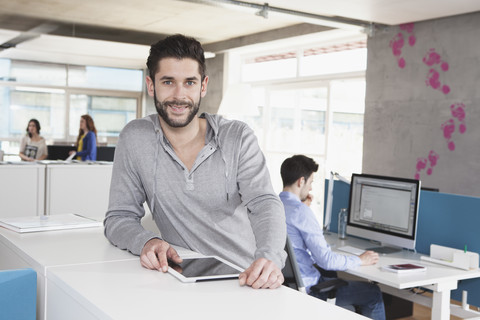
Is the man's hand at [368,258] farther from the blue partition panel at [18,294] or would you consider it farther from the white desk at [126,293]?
the blue partition panel at [18,294]

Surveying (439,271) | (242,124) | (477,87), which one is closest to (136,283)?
(242,124)

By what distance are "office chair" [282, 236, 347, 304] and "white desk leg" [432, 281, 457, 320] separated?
0.45 m

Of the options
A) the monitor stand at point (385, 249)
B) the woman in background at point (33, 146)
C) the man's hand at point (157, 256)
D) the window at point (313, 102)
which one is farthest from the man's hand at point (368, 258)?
the woman in background at point (33, 146)

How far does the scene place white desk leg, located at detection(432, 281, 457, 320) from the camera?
280 centimetres

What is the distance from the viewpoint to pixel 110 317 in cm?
105

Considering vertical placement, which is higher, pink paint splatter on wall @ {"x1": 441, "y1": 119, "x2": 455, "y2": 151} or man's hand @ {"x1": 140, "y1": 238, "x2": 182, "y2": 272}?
pink paint splatter on wall @ {"x1": 441, "y1": 119, "x2": 455, "y2": 151}

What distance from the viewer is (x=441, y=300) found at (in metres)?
2.80

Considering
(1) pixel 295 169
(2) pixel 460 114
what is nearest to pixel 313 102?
(2) pixel 460 114

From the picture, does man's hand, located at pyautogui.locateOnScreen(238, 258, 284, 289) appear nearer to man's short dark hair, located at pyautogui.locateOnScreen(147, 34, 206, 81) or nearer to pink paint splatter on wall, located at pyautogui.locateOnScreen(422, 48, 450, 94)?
man's short dark hair, located at pyautogui.locateOnScreen(147, 34, 206, 81)

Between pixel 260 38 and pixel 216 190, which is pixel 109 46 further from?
pixel 216 190

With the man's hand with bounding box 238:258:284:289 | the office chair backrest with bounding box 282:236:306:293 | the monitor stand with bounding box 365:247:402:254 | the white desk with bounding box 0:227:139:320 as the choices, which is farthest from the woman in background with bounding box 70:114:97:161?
the man's hand with bounding box 238:258:284:289

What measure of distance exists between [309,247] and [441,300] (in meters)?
0.70

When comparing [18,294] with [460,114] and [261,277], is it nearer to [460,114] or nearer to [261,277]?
[261,277]

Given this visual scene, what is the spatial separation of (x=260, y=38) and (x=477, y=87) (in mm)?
3804
